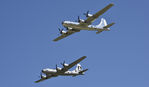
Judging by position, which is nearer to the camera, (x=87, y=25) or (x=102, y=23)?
(x=87, y=25)

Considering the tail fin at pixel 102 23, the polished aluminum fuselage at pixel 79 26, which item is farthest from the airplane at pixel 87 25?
the tail fin at pixel 102 23

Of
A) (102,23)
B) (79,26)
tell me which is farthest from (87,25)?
(102,23)

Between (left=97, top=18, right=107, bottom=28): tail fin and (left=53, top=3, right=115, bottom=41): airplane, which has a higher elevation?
(left=97, top=18, right=107, bottom=28): tail fin

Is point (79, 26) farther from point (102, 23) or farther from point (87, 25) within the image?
point (102, 23)

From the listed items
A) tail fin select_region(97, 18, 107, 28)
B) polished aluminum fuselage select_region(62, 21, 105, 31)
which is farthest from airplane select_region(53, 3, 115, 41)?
tail fin select_region(97, 18, 107, 28)

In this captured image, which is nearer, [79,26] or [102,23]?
[79,26]

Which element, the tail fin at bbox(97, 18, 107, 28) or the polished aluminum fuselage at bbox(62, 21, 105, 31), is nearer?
the polished aluminum fuselage at bbox(62, 21, 105, 31)

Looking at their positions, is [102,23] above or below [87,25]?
above

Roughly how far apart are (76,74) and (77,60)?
Result: 8.64m

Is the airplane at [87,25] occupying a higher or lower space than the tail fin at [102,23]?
lower

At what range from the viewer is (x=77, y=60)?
300 ft

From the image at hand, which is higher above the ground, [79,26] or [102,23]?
[102,23]

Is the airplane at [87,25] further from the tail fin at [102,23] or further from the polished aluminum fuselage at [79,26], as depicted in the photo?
the tail fin at [102,23]

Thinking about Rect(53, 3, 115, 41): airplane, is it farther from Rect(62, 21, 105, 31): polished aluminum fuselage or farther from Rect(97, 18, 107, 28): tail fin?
Rect(97, 18, 107, 28): tail fin
